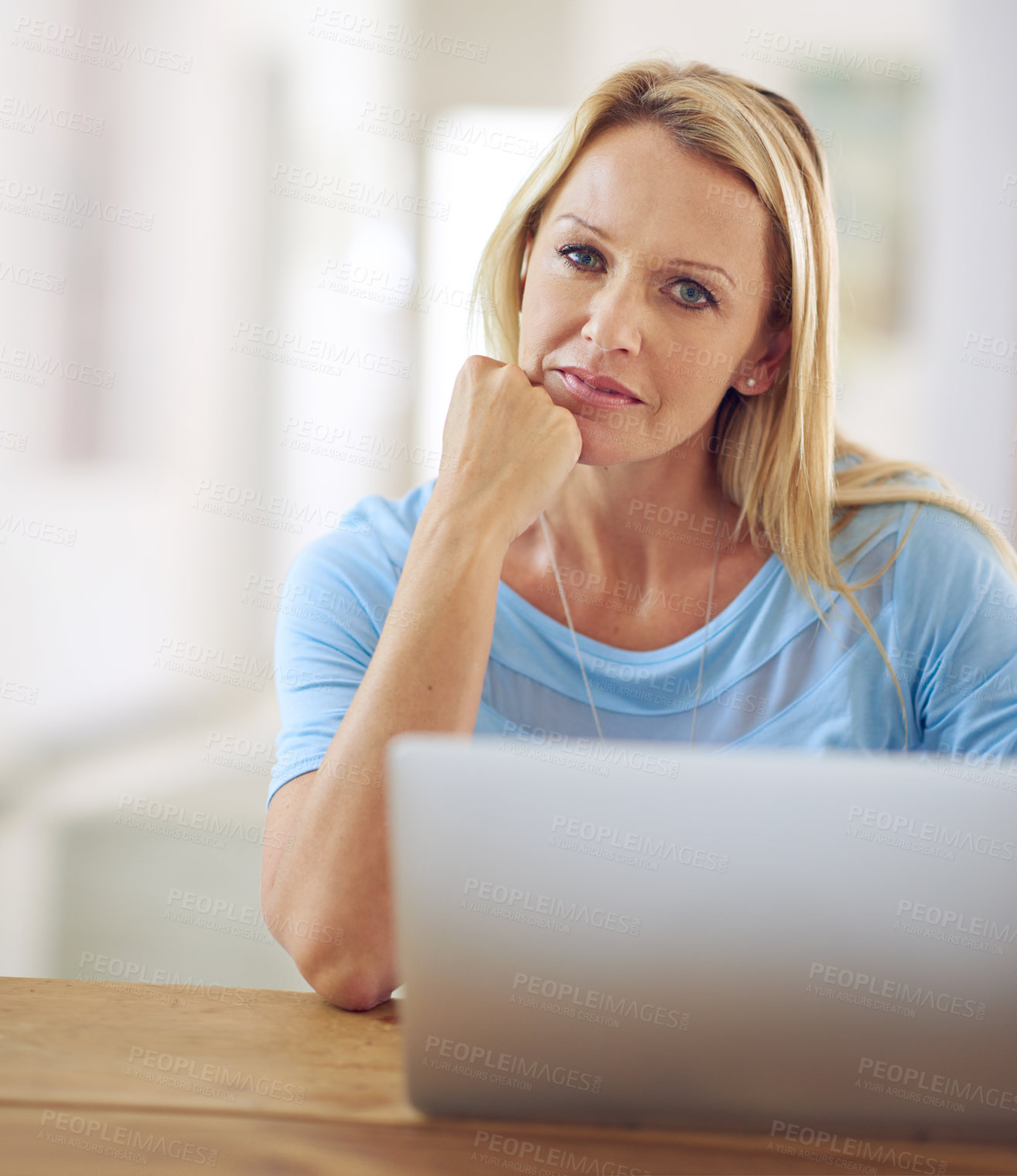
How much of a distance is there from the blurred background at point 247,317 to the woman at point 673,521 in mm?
320

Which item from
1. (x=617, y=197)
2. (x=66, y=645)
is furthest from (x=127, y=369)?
(x=617, y=197)

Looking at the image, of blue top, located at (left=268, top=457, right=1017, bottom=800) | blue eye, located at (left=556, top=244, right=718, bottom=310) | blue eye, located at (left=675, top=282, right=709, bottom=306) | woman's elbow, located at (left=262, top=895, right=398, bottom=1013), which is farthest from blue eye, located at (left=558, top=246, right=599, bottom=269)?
woman's elbow, located at (left=262, top=895, right=398, bottom=1013)

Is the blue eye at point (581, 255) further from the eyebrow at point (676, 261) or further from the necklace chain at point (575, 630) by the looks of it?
the necklace chain at point (575, 630)

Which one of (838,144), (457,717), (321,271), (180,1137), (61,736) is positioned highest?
(838,144)

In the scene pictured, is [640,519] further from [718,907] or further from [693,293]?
[718,907]

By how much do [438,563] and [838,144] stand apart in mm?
3772

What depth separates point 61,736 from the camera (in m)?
Answer: 2.64

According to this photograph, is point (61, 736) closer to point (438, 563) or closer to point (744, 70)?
point (438, 563)

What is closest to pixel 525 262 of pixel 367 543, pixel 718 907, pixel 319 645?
pixel 367 543

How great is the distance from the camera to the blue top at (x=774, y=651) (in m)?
1.22

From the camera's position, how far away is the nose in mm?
1202

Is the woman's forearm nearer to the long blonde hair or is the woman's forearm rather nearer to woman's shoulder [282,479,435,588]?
woman's shoulder [282,479,435,588]

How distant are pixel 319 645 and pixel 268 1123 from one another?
2.08 ft

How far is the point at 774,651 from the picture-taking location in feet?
4.23
